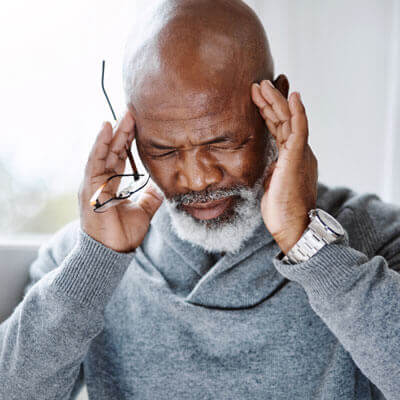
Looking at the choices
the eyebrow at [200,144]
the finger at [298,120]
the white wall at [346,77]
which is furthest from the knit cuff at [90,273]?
the white wall at [346,77]

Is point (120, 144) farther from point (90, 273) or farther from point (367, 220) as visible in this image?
point (367, 220)

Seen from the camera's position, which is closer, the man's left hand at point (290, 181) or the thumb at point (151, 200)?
the man's left hand at point (290, 181)

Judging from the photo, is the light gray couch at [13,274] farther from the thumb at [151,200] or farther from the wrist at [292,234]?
the wrist at [292,234]

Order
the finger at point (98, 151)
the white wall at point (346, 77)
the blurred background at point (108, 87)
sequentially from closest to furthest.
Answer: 1. the finger at point (98, 151)
2. the blurred background at point (108, 87)
3. the white wall at point (346, 77)

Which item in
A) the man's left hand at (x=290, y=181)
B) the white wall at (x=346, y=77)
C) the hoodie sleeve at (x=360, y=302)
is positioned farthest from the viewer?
the white wall at (x=346, y=77)

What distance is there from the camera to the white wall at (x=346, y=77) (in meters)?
2.03

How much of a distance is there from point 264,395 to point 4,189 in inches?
49.5

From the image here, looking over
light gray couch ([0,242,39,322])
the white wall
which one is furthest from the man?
the white wall

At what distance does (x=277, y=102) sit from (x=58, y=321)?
2.13ft

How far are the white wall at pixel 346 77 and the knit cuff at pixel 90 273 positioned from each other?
1.42 m

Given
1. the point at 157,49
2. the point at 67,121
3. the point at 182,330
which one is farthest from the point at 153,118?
the point at 67,121

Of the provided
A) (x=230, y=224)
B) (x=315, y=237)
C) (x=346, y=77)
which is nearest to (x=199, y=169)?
(x=230, y=224)

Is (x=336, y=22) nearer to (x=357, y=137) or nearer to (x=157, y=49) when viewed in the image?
(x=357, y=137)

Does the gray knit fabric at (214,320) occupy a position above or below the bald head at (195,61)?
below
